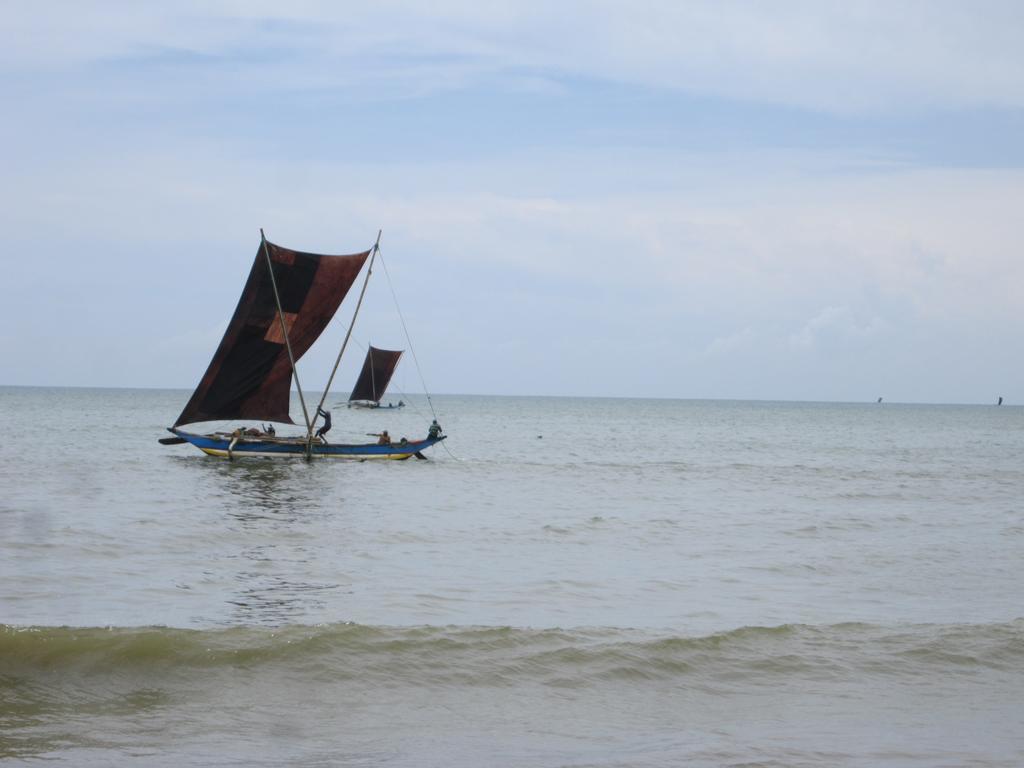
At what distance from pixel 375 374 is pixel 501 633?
87.7m

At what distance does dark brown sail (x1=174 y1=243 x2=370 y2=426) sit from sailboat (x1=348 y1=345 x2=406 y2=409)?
59777mm

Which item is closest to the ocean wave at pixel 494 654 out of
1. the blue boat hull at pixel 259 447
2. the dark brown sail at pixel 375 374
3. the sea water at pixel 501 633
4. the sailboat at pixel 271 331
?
the sea water at pixel 501 633

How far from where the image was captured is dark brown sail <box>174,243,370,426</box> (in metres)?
34.1

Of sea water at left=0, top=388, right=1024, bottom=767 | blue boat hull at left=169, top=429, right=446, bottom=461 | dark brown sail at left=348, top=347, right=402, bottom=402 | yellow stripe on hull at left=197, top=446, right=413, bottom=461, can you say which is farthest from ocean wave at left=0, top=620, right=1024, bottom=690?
dark brown sail at left=348, top=347, right=402, bottom=402

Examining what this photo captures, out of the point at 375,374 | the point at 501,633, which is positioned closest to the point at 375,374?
the point at 375,374

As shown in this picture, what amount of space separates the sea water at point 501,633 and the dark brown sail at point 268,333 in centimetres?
681

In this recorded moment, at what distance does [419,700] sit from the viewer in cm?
984

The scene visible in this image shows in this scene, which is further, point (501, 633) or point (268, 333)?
point (268, 333)

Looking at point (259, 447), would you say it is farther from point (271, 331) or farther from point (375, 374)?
point (375, 374)

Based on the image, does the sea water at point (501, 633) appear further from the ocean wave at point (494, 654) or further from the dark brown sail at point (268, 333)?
the dark brown sail at point (268, 333)

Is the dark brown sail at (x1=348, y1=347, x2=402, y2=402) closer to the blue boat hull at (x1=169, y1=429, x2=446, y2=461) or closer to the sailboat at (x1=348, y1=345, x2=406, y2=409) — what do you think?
the sailboat at (x1=348, y1=345, x2=406, y2=409)

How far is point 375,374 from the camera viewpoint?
324 ft

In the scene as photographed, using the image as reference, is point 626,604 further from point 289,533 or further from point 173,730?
point 289,533

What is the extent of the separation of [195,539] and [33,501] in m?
8.14
